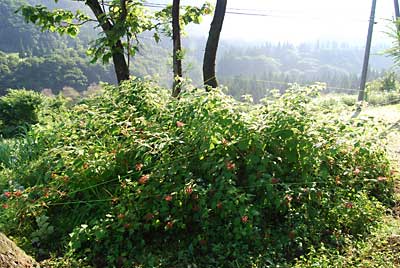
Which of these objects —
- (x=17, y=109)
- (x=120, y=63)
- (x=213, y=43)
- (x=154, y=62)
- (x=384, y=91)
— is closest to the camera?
(x=213, y=43)

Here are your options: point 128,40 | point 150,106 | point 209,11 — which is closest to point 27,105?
point 128,40

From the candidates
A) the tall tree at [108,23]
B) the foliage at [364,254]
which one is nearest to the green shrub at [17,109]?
the tall tree at [108,23]

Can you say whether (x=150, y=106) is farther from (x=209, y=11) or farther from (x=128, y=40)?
(x=209, y=11)

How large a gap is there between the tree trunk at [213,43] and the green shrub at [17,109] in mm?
5133

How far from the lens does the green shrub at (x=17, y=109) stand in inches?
322

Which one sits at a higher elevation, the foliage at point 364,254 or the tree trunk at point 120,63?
the tree trunk at point 120,63

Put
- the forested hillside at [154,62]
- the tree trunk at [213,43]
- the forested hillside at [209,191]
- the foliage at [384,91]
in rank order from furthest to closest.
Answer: the forested hillside at [154,62]
the foliage at [384,91]
the tree trunk at [213,43]
the forested hillside at [209,191]

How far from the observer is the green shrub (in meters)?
8.19

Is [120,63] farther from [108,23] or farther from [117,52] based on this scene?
[108,23]

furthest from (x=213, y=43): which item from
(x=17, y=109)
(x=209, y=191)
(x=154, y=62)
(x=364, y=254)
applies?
(x=154, y=62)

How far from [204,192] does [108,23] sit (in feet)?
13.5

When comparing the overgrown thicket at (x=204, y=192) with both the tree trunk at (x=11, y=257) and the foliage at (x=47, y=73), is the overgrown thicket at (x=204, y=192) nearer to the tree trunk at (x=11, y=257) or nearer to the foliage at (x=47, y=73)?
the tree trunk at (x=11, y=257)

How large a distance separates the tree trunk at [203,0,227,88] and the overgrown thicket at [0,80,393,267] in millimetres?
2160

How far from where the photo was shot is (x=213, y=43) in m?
4.84
